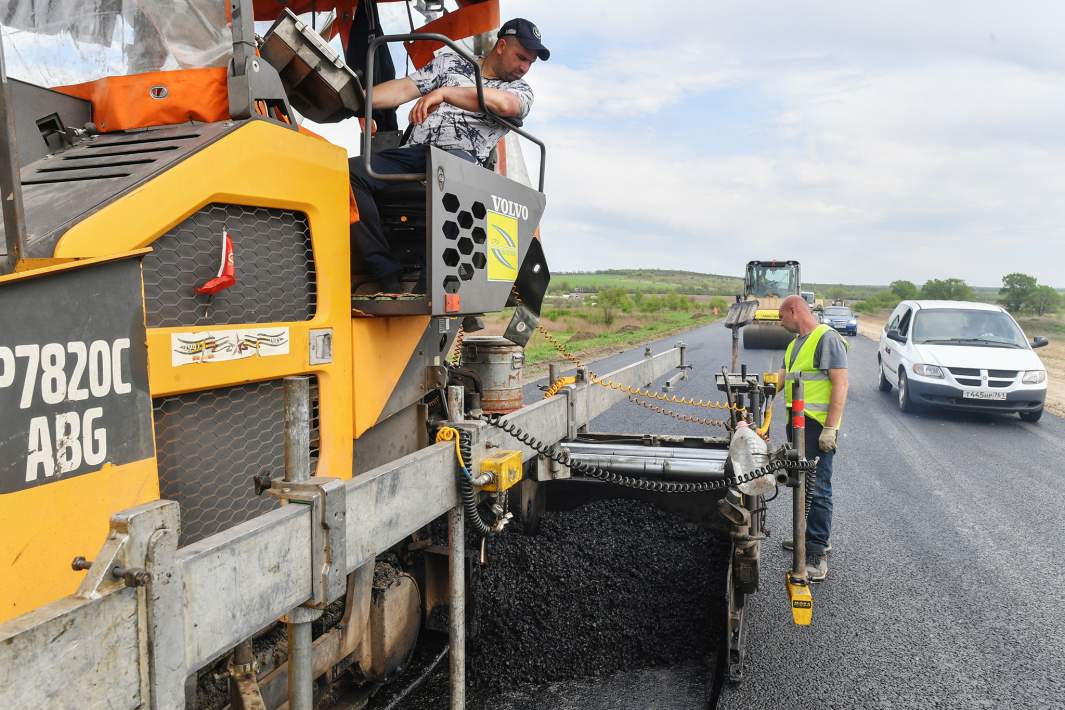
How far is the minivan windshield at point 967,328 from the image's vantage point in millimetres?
12734

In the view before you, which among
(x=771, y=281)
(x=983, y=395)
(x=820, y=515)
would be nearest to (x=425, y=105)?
(x=820, y=515)

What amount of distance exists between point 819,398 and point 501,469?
390cm

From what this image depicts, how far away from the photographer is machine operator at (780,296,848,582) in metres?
5.50

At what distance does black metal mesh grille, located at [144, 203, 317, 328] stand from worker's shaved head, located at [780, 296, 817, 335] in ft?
14.9

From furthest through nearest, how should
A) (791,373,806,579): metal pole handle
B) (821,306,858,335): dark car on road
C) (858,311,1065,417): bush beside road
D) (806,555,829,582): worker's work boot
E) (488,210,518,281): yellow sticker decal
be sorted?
1. (821,306,858,335): dark car on road
2. (858,311,1065,417): bush beside road
3. (806,555,829,582): worker's work boot
4. (791,373,806,579): metal pole handle
5. (488,210,518,281): yellow sticker decal

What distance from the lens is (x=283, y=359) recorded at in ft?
7.61

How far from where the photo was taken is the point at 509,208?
3.14m

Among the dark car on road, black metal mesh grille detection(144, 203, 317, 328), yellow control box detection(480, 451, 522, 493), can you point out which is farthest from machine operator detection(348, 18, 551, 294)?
the dark car on road

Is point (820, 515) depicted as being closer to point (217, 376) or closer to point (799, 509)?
point (799, 509)

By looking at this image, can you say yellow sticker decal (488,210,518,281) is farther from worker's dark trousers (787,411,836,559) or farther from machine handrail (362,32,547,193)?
worker's dark trousers (787,411,836,559)

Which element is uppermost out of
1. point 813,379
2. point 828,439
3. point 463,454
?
point 463,454

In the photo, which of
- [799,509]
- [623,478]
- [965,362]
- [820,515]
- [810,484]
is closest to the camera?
[623,478]

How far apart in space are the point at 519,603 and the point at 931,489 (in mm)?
5305

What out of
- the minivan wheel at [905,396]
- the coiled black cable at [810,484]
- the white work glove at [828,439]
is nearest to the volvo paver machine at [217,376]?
the coiled black cable at [810,484]
